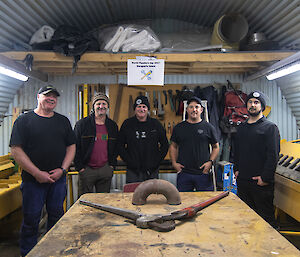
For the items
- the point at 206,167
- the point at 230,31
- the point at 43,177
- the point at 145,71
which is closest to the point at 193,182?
the point at 206,167

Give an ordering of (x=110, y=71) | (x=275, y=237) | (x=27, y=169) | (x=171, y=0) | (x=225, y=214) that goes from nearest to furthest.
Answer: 1. (x=275, y=237)
2. (x=225, y=214)
3. (x=27, y=169)
4. (x=171, y=0)
5. (x=110, y=71)

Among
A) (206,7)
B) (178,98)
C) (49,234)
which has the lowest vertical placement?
(49,234)

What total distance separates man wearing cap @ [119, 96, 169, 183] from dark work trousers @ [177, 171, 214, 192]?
14.8 inches

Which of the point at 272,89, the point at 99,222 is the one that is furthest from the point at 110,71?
the point at 99,222

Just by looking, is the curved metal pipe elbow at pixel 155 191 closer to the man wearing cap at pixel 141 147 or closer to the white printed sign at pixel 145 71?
the man wearing cap at pixel 141 147

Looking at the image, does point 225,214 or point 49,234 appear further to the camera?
point 225,214

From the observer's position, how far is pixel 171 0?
172 inches

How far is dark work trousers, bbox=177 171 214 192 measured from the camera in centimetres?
316

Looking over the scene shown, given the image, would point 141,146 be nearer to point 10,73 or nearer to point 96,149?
point 96,149

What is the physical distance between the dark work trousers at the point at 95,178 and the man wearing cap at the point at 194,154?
0.90 meters

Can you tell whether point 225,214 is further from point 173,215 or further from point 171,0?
point 171,0

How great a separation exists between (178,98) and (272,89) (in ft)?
6.39

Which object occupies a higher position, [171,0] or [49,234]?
[171,0]

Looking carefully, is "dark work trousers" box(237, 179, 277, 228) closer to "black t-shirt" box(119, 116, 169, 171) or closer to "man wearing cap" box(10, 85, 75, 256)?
"black t-shirt" box(119, 116, 169, 171)
